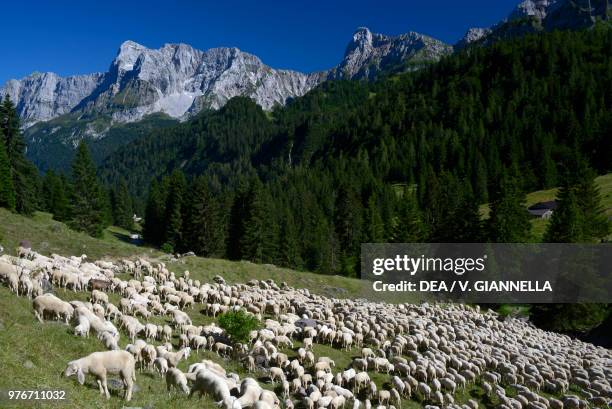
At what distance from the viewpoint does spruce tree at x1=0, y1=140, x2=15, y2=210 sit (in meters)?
51.8

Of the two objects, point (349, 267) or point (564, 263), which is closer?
point (564, 263)

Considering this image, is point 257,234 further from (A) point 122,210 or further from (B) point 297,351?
(A) point 122,210

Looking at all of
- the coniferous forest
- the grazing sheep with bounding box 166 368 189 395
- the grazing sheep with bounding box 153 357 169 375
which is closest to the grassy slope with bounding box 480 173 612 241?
the coniferous forest

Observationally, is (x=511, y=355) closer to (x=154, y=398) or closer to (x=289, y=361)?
(x=289, y=361)

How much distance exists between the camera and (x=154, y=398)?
1061 centimetres

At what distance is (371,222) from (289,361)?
56511mm

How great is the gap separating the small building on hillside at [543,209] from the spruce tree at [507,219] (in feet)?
104

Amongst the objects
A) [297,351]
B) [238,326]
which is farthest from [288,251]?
[238,326]

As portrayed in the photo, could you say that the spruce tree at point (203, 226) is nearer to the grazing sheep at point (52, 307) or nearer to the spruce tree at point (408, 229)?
the spruce tree at point (408, 229)

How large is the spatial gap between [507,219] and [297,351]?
44.1 meters

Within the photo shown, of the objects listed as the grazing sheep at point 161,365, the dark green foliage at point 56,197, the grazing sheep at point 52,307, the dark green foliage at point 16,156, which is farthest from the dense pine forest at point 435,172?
the grazing sheep at point 161,365

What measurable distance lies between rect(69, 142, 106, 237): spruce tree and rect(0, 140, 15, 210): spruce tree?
10332mm

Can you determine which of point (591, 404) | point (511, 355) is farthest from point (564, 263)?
point (591, 404)

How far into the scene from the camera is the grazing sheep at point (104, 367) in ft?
33.9
